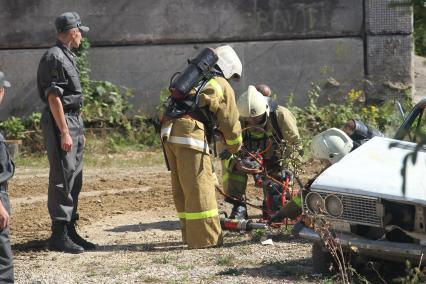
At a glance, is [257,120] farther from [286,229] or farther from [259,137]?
[286,229]

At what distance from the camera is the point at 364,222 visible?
21.1 feet

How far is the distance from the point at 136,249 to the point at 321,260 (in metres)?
2.19

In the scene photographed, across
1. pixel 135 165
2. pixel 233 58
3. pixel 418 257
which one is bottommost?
pixel 135 165

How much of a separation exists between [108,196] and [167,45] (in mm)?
4534

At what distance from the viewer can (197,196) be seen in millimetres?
8164

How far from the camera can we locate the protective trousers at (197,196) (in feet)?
26.8

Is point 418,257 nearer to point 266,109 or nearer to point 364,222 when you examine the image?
point 364,222

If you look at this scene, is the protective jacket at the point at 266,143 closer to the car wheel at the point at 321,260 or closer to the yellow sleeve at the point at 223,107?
the yellow sleeve at the point at 223,107

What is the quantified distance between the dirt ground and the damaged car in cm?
59

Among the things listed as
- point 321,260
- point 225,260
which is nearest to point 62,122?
point 225,260

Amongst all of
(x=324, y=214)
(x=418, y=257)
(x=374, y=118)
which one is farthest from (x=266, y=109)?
(x=374, y=118)

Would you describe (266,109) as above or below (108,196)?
Result: above

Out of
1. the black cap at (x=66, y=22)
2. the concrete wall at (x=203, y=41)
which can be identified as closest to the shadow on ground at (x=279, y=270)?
the black cap at (x=66, y=22)

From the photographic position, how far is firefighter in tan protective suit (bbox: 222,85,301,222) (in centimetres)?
898
